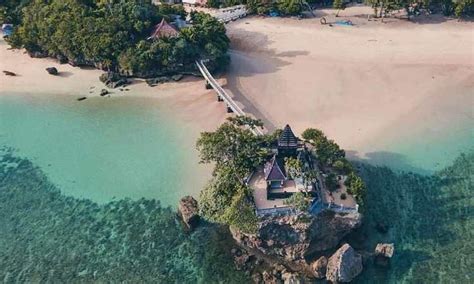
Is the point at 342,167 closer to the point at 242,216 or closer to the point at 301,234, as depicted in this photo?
the point at 301,234

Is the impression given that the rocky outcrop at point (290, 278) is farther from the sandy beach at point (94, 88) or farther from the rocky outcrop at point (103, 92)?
the rocky outcrop at point (103, 92)

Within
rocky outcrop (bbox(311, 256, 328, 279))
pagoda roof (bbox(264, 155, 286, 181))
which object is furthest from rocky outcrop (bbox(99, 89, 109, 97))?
rocky outcrop (bbox(311, 256, 328, 279))

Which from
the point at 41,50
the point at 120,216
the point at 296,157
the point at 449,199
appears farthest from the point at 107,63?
the point at 449,199

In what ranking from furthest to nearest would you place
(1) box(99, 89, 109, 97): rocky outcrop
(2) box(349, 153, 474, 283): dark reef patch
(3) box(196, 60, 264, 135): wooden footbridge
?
1. (1) box(99, 89, 109, 97): rocky outcrop
2. (3) box(196, 60, 264, 135): wooden footbridge
3. (2) box(349, 153, 474, 283): dark reef patch

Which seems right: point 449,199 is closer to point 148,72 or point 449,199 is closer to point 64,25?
point 148,72

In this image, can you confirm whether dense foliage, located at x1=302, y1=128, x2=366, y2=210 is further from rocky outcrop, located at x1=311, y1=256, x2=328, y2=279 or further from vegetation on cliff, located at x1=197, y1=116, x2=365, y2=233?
rocky outcrop, located at x1=311, y1=256, x2=328, y2=279

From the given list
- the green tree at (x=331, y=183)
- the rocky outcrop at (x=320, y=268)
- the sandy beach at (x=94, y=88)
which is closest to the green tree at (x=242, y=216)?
the rocky outcrop at (x=320, y=268)

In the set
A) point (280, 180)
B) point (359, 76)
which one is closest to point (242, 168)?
point (280, 180)

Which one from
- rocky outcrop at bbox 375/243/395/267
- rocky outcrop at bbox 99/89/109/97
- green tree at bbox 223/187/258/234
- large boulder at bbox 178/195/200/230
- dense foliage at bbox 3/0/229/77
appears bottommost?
rocky outcrop at bbox 375/243/395/267
